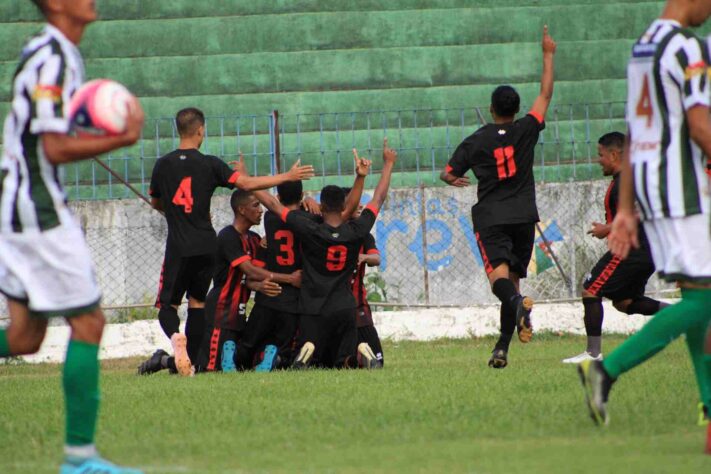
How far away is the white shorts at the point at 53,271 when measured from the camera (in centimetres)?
502

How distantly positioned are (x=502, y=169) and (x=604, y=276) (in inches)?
A: 49.6

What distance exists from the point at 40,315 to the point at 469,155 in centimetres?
592

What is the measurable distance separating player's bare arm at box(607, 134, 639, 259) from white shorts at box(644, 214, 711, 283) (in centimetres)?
13

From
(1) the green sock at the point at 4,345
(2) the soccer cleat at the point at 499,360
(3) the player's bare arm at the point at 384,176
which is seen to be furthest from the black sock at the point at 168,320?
(1) the green sock at the point at 4,345

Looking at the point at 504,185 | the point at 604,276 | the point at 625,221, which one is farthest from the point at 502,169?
the point at 625,221

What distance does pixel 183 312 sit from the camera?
620 inches

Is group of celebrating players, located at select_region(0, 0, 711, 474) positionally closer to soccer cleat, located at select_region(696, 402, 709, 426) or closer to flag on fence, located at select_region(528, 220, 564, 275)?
soccer cleat, located at select_region(696, 402, 709, 426)

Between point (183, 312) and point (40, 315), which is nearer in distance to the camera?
point (40, 315)

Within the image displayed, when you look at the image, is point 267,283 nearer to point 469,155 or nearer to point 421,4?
point 469,155

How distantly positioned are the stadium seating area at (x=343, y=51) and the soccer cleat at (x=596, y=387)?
14.9 meters

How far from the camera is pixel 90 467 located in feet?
16.1

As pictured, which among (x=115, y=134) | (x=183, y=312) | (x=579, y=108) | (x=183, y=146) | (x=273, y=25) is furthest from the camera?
(x=273, y=25)

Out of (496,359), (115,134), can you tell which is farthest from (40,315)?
(496,359)

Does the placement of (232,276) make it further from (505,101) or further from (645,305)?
(645,305)
